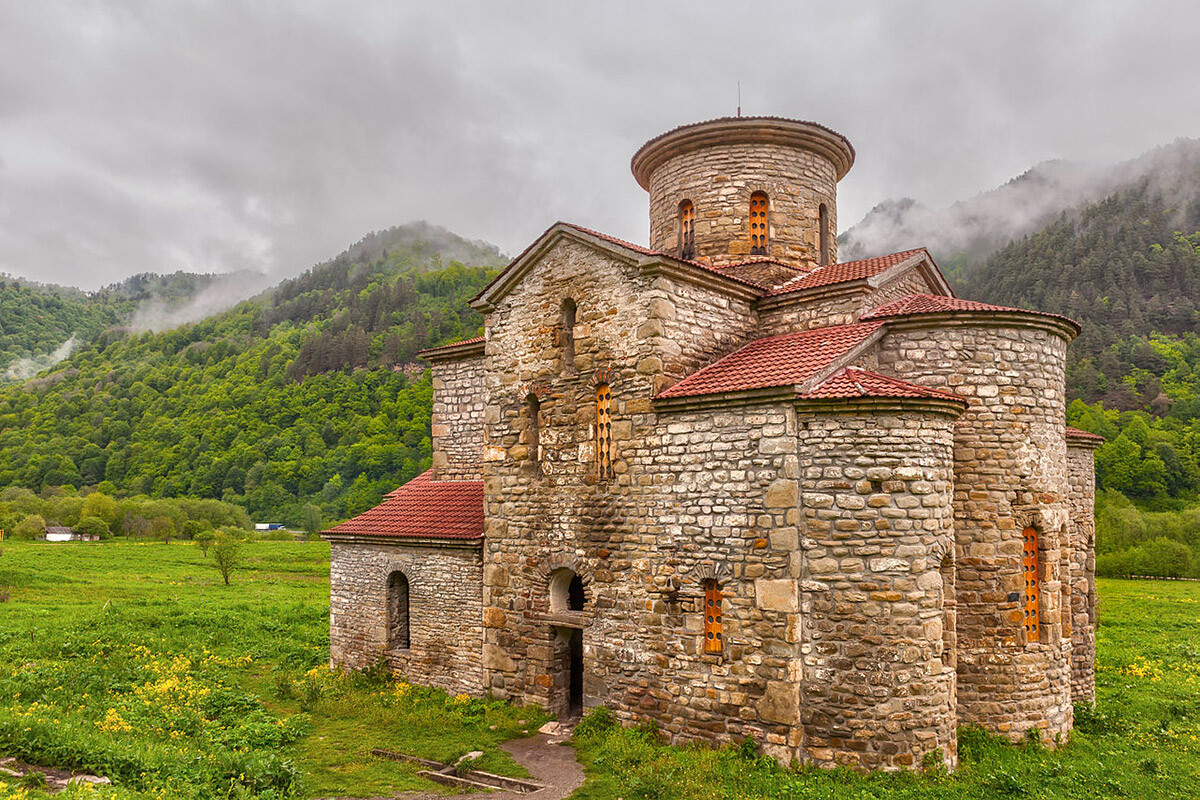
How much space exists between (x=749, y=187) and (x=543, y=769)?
36.4 ft

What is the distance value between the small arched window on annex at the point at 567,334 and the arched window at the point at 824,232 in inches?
245

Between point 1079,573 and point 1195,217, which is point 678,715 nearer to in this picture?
point 1079,573

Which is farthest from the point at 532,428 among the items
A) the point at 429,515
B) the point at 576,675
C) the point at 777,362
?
the point at 777,362

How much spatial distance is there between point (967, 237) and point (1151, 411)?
61.8 meters

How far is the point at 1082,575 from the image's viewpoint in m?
13.6

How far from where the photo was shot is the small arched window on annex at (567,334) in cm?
1319

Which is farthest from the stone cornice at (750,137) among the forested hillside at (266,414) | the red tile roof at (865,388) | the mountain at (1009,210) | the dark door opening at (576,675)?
the mountain at (1009,210)

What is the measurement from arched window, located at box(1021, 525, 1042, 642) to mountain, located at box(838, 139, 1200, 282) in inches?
3668

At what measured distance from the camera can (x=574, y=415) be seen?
42.6ft

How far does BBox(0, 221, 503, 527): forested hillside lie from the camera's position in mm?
70000

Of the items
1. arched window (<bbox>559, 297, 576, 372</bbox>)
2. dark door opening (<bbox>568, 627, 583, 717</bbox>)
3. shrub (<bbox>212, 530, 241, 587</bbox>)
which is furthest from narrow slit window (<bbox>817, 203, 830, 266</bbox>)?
shrub (<bbox>212, 530, 241, 587</bbox>)

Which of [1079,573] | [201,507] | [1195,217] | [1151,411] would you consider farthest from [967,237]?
[1079,573]

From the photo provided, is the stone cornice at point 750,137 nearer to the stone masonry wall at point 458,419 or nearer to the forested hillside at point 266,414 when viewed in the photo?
the stone masonry wall at point 458,419

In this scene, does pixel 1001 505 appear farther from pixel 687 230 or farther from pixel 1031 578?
pixel 687 230
